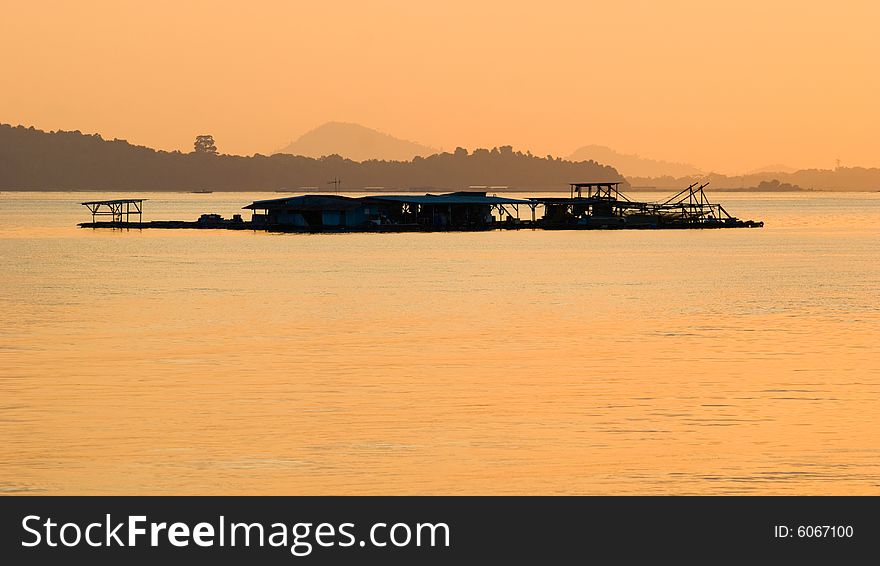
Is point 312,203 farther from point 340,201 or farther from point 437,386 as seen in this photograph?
point 437,386

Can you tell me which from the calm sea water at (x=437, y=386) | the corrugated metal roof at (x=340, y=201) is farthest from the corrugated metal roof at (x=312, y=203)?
the calm sea water at (x=437, y=386)

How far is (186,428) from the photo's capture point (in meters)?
29.6

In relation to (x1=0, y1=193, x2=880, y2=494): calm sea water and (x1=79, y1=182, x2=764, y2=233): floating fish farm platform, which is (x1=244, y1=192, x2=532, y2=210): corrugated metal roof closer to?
(x1=79, y1=182, x2=764, y2=233): floating fish farm platform

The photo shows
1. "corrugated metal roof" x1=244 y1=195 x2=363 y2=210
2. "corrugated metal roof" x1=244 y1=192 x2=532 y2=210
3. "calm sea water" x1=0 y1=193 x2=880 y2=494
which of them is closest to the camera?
"calm sea water" x1=0 y1=193 x2=880 y2=494

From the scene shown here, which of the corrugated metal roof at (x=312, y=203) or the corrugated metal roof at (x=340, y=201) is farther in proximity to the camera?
the corrugated metal roof at (x=340, y=201)

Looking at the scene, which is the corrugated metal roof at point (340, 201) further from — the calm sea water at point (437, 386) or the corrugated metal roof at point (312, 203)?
the calm sea water at point (437, 386)

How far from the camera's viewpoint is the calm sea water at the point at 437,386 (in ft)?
82.6

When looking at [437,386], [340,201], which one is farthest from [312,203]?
[437,386]

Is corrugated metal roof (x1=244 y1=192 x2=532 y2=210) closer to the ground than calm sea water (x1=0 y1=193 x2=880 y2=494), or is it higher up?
higher up

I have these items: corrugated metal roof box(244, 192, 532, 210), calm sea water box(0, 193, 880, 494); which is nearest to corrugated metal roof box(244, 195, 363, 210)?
corrugated metal roof box(244, 192, 532, 210)

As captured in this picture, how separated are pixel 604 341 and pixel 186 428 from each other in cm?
2130

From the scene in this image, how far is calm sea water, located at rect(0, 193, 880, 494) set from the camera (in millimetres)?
25188

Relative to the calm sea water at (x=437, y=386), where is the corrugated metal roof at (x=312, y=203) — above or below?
above

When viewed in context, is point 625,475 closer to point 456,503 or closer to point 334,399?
point 456,503
